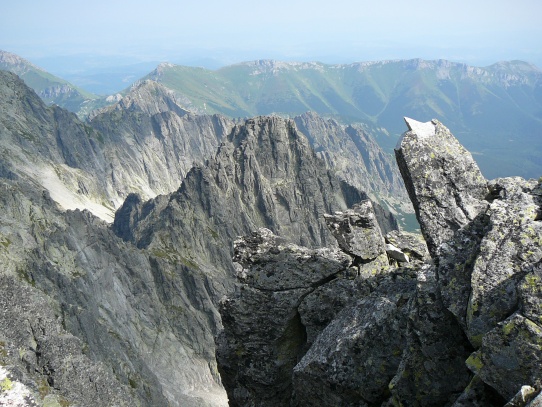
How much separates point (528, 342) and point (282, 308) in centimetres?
1128

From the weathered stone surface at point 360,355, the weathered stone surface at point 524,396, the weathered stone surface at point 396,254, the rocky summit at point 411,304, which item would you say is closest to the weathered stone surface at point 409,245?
the rocky summit at point 411,304

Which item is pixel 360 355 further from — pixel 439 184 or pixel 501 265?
pixel 439 184

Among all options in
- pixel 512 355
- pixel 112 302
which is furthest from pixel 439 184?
pixel 112 302

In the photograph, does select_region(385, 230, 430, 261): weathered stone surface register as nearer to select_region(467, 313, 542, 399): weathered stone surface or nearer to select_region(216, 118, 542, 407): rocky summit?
select_region(216, 118, 542, 407): rocky summit

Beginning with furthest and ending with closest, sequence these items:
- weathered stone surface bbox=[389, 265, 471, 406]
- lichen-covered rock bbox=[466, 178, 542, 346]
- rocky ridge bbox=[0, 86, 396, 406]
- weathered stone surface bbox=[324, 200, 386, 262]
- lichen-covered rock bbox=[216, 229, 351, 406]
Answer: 1. rocky ridge bbox=[0, 86, 396, 406]
2. weathered stone surface bbox=[324, 200, 386, 262]
3. lichen-covered rock bbox=[216, 229, 351, 406]
4. weathered stone surface bbox=[389, 265, 471, 406]
5. lichen-covered rock bbox=[466, 178, 542, 346]

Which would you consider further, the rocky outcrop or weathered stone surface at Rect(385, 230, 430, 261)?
weathered stone surface at Rect(385, 230, 430, 261)

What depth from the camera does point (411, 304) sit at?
44.4ft

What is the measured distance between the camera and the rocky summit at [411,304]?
10.6 metres

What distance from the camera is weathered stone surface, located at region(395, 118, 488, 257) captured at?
1620 centimetres

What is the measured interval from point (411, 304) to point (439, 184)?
16.8 feet

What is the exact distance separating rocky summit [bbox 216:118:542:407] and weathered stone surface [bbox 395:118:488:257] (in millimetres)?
39

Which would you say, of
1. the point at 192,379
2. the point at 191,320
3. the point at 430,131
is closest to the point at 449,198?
the point at 430,131

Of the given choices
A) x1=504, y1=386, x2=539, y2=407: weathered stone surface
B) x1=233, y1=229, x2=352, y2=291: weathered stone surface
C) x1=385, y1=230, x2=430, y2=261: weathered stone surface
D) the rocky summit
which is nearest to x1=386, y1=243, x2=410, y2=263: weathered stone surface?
the rocky summit

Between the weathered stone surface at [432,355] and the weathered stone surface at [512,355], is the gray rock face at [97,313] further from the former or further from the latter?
the weathered stone surface at [512,355]
